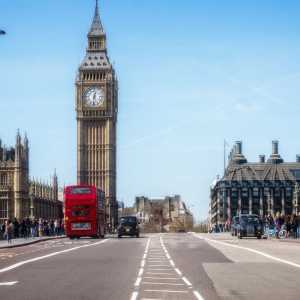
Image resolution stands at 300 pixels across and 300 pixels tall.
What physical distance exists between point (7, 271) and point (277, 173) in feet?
521

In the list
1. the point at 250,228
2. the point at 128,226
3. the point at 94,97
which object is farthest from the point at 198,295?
the point at 94,97

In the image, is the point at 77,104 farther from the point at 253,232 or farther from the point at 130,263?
the point at 130,263


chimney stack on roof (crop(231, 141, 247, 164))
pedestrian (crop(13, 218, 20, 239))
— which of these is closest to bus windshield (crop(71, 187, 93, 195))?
pedestrian (crop(13, 218, 20, 239))

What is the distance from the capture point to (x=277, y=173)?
586 feet

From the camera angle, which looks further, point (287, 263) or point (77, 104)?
point (77, 104)

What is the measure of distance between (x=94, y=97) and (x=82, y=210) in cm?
10171

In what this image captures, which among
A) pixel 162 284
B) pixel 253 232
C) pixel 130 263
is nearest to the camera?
pixel 162 284

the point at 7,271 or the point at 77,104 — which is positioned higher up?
the point at 77,104

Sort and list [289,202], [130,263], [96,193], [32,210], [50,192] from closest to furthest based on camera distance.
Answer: [130,263] → [96,193] → [32,210] → [50,192] → [289,202]

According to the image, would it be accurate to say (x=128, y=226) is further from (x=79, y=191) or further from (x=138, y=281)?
Answer: (x=138, y=281)

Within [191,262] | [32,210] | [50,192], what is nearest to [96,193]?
[191,262]

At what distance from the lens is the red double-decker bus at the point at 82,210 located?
192 ft

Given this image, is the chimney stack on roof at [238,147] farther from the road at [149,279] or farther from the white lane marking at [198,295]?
the white lane marking at [198,295]

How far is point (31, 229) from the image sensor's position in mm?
69750
